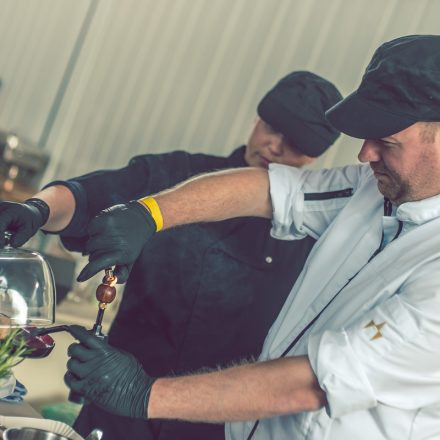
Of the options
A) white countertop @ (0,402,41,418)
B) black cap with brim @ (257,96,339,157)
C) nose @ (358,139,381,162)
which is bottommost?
white countertop @ (0,402,41,418)

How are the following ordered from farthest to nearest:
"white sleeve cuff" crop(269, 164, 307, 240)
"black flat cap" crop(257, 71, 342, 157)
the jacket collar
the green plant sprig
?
the jacket collar < "black flat cap" crop(257, 71, 342, 157) < "white sleeve cuff" crop(269, 164, 307, 240) < the green plant sprig

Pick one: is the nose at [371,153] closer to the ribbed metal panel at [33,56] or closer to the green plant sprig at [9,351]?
the green plant sprig at [9,351]

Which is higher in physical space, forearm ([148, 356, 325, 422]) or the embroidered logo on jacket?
the embroidered logo on jacket

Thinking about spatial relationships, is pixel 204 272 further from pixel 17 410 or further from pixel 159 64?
pixel 159 64

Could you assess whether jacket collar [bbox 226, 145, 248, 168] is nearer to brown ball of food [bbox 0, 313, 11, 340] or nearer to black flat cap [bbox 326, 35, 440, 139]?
black flat cap [bbox 326, 35, 440, 139]

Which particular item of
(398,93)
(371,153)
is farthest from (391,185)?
(398,93)

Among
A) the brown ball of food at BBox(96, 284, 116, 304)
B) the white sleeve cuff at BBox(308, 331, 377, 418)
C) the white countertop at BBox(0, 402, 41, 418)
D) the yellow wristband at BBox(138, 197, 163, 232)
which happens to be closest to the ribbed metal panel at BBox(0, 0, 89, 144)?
the yellow wristband at BBox(138, 197, 163, 232)

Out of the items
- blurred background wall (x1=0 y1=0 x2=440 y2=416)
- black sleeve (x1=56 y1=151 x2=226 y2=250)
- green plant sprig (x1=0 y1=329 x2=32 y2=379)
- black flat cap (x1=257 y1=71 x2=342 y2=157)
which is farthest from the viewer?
blurred background wall (x1=0 y1=0 x2=440 y2=416)

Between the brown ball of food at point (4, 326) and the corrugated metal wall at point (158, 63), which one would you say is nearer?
the brown ball of food at point (4, 326)

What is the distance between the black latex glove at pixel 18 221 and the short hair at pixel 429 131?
2.76 feet

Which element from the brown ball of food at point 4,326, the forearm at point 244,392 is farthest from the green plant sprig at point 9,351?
the forearm at point 244,392

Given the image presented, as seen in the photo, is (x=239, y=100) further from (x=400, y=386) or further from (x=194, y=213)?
(x=400, y=386)

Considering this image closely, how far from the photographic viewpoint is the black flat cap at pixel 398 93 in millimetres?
1469

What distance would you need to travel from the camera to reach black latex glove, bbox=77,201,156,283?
147 centimetres
